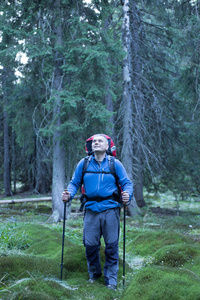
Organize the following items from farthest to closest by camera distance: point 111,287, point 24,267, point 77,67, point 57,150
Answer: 1. point 57,150
2. point 77,67
3. point 111,287
4. point 24,267

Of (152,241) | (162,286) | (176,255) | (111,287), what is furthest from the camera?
(152,241)

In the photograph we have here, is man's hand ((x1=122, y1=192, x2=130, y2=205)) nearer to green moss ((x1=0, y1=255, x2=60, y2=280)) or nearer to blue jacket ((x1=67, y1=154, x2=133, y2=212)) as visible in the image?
blue jacket ((x1=67, y1=154, x2=133, y2=212))

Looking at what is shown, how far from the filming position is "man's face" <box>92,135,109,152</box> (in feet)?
14.7

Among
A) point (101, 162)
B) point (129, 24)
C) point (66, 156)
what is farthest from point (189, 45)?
point (101, 162)

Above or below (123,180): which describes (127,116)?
above

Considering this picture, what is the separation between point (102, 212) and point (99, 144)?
0.92 meters

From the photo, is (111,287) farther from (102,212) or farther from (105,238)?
(102,212)

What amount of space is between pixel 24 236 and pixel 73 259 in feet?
5.22

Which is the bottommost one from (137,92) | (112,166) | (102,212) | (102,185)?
(102,212)

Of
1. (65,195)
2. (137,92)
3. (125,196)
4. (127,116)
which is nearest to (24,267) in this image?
(65,195)

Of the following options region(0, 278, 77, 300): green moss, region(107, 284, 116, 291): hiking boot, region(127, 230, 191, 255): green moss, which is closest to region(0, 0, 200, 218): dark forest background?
region(127, 230, 191, 255): green moss

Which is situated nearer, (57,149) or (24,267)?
(24,267)

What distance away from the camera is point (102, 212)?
438 centimetres

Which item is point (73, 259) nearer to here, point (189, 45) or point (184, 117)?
point (189, 45)
